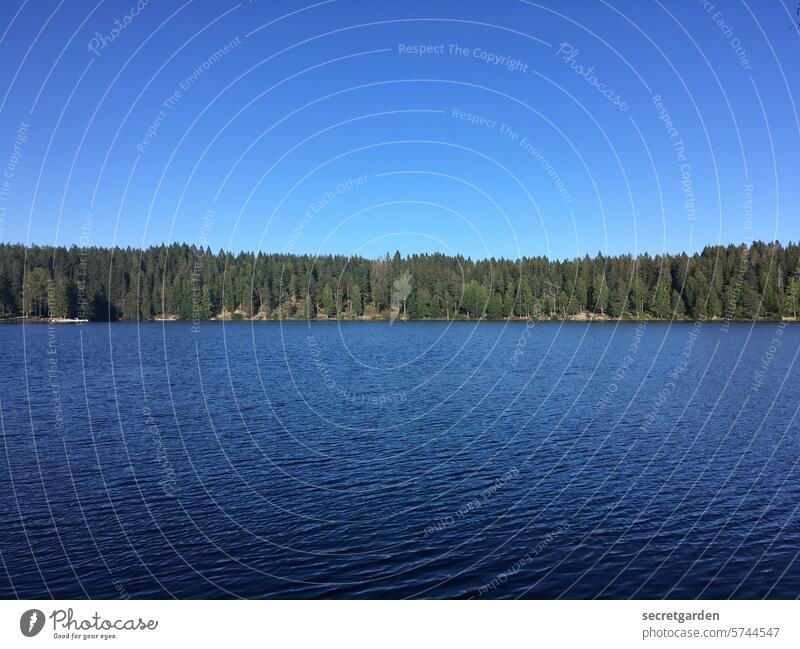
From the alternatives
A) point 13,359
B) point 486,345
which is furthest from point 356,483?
point 486,345

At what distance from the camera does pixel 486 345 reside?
139 m

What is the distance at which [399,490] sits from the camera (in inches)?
1280

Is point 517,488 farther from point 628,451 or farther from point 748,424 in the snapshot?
point 748,424

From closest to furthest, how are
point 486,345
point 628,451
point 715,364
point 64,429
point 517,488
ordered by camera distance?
point 517,488 < point 628,451 < point 64,429 < point 715,364 < point 486,345

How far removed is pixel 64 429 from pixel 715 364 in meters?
96.4

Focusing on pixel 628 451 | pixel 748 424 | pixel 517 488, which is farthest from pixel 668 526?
pixel 748 424

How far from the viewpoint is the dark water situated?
74.5 feet

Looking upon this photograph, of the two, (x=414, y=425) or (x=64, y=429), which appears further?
(x=414, y=425)

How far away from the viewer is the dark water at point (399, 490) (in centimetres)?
2270

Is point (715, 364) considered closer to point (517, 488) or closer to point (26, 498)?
point (517, 488)
